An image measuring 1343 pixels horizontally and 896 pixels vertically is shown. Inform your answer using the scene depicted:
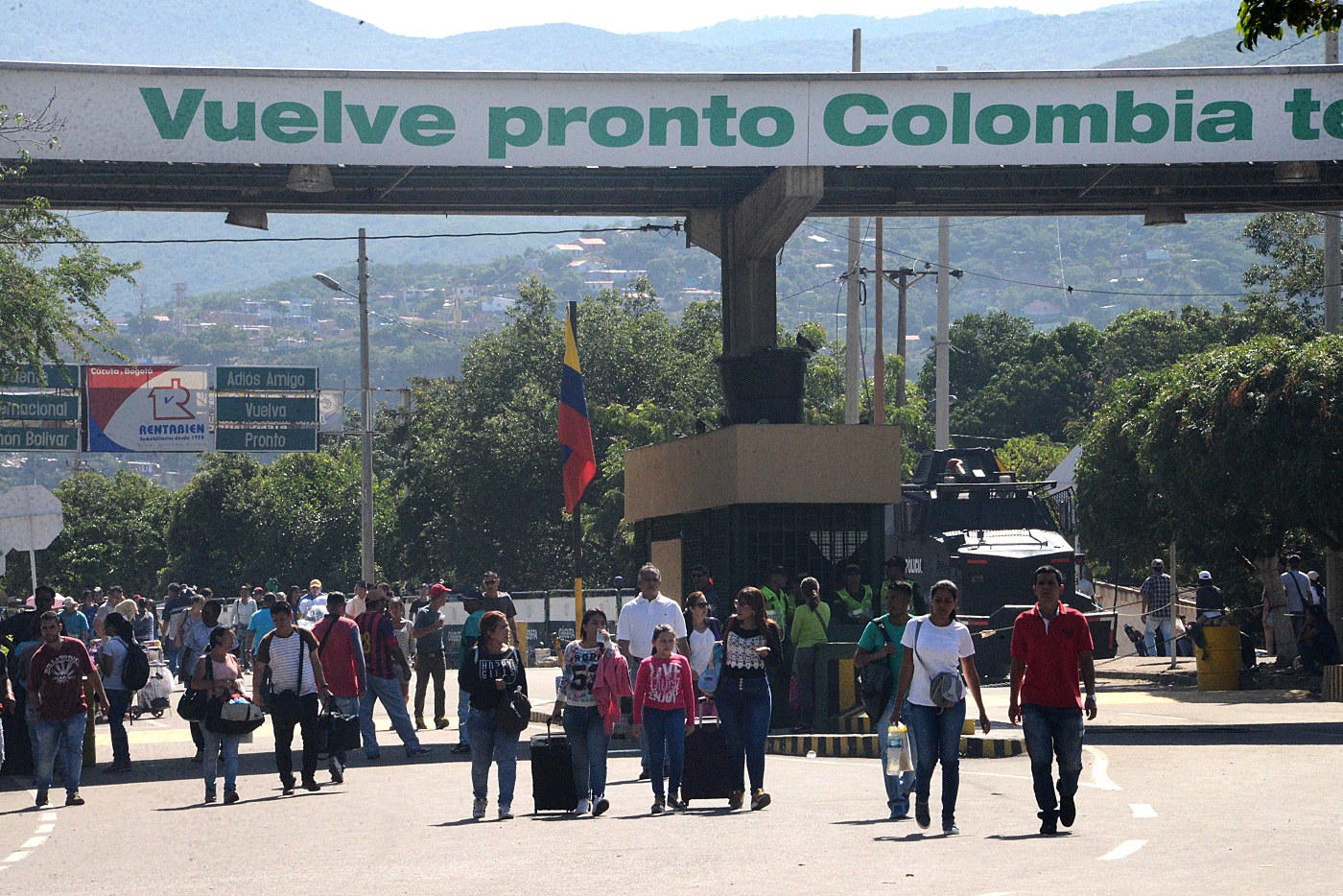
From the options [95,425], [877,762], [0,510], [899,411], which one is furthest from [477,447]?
[877,762]

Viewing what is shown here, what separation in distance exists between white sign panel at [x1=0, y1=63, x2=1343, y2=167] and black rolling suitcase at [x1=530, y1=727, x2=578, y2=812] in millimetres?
8088

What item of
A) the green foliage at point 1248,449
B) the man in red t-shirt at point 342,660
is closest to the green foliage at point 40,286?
the man in red t-shirt at point 342,660

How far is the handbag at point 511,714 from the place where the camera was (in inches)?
506

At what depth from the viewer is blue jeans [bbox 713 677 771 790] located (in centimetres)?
1287

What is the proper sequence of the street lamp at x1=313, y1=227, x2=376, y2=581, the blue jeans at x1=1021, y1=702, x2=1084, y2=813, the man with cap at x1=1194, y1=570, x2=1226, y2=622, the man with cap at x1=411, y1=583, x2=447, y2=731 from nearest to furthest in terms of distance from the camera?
the blue jeans at x1=1021, y1=702, x2=1084, y2=813, the man with cap at x1=411, y1=583, x2=447, y2=731, the man with cap at x1=1194, y1=570, x2=1226, y2=622, the street lamp at x1=313, y1=227, x2=376, y2=581

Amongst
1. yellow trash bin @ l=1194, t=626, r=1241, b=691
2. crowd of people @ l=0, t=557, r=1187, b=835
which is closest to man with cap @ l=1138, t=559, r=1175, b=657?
yellow trash bin @ l=1194, t=626, r=1241, b=691

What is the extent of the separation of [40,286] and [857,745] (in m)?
12.1

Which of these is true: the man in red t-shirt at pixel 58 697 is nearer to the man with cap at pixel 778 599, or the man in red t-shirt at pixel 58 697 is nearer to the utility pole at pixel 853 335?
the man with cap at pixel 778 599

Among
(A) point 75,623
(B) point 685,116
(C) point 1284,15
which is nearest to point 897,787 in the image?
(C) point 1284,15

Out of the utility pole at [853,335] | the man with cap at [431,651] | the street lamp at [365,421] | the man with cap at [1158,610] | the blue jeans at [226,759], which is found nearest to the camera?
the blue jeans at [226,759]

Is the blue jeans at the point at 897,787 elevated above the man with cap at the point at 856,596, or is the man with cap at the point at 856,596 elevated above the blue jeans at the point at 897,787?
the man with cap at the point at 856,596

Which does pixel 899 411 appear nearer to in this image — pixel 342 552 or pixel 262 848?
pixel 342 552

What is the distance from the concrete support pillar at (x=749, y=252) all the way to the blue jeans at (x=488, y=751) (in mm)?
8498

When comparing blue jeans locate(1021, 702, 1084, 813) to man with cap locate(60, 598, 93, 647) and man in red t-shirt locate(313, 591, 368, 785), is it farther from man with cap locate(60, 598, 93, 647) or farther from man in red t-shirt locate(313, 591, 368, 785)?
man with cap locate(60, 598, 93, 647)
